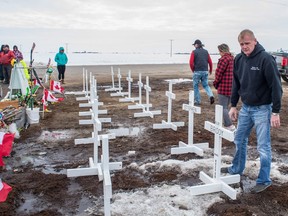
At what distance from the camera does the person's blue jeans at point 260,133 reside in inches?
174

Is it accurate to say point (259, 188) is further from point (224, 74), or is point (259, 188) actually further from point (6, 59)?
point (6, 59)

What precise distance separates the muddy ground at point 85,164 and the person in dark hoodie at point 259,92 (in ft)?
1.94

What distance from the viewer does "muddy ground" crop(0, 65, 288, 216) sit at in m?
4.20

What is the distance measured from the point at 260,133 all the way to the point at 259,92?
1.72ft

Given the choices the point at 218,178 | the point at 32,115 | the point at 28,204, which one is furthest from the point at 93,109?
the point at 32,115

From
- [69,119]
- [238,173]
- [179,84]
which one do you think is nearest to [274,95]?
[238,173]

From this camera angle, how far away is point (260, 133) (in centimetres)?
443

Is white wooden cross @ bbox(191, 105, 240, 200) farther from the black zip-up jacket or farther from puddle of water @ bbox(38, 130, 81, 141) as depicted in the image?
puddle of water @ bbox(38, 130, 81, 141)

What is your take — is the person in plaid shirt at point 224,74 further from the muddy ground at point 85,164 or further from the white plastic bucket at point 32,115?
the white plastic bucket at point 32,115

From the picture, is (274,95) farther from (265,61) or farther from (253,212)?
(253,212)

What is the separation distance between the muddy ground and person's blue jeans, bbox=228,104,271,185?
0.97 ft

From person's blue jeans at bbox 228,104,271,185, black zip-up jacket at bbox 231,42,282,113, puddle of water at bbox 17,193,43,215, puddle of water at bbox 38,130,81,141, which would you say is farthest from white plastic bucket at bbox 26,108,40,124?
black zip-up jacket at bbox 231,42,282,113

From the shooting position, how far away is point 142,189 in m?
4.63

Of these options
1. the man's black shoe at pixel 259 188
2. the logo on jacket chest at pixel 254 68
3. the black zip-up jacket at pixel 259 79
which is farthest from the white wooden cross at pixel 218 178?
the logo on jacket chest at pixel 254 68
